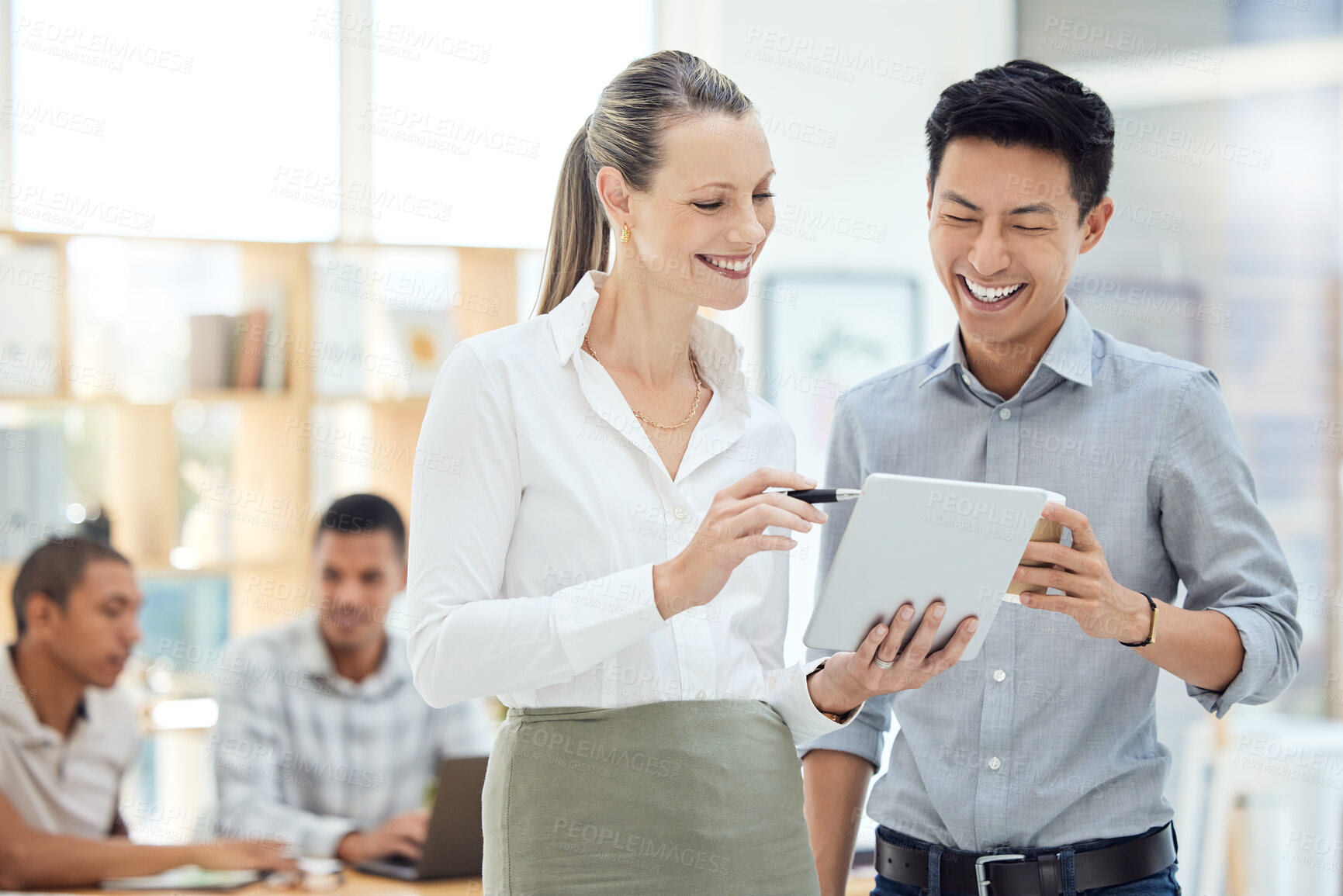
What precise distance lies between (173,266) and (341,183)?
65 centimetres

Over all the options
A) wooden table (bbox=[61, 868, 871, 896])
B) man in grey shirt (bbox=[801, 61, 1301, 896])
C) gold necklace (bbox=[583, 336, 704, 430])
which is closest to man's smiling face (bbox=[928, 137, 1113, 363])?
man in grey shirt (bbox=[801, 61, 1301, 896])

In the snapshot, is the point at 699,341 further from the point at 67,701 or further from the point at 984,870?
the point at 67,701

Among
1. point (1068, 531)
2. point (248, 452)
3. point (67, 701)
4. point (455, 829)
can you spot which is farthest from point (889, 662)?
point (248, 452)

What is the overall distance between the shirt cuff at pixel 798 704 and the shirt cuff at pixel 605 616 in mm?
282

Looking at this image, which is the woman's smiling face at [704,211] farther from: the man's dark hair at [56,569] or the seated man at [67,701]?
the man's dark hair at [56,569]

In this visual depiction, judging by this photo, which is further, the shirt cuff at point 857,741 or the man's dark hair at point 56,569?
the man's dark hair at point 56,569

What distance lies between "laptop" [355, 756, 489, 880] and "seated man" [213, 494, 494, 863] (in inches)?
23.6

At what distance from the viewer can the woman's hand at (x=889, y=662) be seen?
131 centimetres

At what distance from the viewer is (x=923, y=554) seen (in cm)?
124

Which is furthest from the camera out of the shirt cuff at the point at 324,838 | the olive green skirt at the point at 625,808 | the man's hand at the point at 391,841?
the shirt cuff at the point at 324,838

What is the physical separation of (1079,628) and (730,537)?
59cm

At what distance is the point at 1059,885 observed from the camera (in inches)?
56.8

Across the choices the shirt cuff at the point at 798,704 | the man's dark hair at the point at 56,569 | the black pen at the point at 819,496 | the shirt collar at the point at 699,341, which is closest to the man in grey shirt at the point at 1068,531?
the shirt cuff at the point at 798,704

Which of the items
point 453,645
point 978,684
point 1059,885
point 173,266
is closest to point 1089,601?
point 978,684
